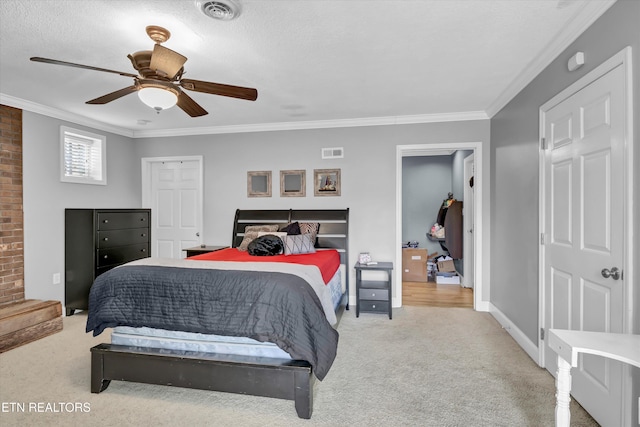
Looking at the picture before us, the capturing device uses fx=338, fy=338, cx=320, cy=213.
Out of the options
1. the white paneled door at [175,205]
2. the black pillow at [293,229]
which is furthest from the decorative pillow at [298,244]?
the white paneled door at [175,205]

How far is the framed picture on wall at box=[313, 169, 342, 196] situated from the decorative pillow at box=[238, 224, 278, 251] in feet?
2.64

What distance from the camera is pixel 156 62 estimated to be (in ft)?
6.71

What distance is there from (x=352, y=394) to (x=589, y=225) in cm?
194

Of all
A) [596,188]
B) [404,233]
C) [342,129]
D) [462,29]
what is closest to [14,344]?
[342,129]

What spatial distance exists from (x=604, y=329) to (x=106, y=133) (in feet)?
19.7

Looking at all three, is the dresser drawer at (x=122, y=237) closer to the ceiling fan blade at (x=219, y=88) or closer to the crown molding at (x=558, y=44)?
the ceiling fan blade at (x=219, y=88)

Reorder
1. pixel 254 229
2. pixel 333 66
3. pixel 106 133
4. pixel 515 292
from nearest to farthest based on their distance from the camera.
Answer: pixel 333 66 < pixel 515 292 < pixel 254 229 < pixel 106 133

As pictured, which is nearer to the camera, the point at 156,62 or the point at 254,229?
the point at 156,62

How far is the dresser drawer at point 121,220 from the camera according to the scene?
4.29 m

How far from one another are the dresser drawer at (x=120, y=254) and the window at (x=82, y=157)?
3.42 feet

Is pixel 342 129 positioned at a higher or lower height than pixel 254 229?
higher

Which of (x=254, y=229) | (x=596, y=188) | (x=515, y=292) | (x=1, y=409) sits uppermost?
(x=596, y=188)

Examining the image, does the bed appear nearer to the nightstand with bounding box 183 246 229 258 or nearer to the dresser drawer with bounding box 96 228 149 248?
the nightstand with bounding box 183 246 229 258

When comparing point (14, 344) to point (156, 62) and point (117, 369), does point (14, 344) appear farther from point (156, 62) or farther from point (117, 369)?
point (156, 62)
